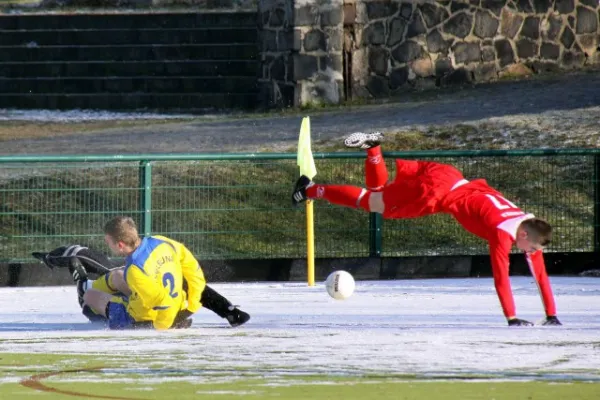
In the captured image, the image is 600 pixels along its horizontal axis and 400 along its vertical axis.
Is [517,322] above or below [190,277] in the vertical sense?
below

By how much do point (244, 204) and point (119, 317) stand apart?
5.20m

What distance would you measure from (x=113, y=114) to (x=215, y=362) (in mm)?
17331

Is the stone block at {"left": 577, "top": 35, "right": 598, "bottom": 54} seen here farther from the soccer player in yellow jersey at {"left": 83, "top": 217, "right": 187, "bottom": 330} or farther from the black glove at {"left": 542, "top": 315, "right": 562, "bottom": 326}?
the soccer player in yellow jersey at {"left": 83, "top": 217, "right": 187, "bottom": 330}

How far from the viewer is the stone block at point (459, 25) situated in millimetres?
26344

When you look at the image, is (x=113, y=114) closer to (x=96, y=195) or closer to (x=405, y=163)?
(x=96, y=195)

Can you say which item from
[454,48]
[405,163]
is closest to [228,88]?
[454,48]

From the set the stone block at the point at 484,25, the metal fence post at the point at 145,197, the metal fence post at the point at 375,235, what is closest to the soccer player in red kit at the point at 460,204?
the metal fence post at the point at 145,197

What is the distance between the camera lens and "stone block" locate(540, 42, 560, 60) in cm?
2705

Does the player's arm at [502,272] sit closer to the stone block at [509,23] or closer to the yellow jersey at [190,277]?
the yellow jersey at [190,277]

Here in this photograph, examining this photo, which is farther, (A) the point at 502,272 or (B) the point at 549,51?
(B) the point at 549,51

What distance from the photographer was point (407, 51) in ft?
86.1

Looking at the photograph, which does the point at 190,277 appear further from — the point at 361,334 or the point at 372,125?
the point at 372,125

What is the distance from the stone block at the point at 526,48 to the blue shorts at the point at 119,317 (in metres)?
16.5

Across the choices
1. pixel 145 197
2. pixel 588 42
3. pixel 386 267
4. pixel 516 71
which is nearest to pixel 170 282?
pixel 145 197
